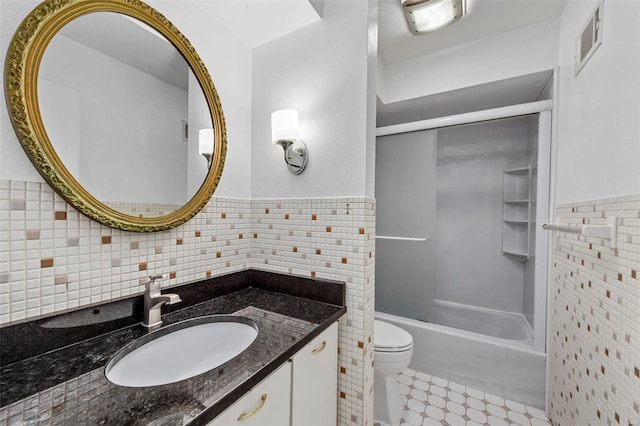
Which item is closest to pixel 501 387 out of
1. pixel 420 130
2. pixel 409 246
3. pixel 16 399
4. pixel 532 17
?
pixel 409 246

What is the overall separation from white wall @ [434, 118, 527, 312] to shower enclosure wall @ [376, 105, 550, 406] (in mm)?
10

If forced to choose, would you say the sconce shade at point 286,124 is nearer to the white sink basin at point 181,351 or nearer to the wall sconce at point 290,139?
the wall sconce at point 290,139

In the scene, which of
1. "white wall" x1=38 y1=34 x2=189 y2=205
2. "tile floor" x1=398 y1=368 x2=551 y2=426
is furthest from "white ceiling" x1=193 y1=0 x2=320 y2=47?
"tile floor" x1=398 y1=368 x2=551 y2=426

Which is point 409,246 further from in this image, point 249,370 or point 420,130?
point 249,370

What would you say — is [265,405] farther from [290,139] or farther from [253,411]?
[290,139]

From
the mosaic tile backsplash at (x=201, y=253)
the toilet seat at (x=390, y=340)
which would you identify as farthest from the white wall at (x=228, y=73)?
the toilet seat at (x=390, y=340)

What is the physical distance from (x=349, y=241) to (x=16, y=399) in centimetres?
105

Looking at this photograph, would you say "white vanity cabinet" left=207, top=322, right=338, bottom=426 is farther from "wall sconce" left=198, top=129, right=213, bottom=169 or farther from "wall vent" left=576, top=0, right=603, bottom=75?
"wall vent" left=576, top=0, right=603, bottom=75

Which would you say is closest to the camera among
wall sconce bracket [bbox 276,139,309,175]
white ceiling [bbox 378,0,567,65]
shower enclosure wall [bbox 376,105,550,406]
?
wall sconce bracket [bbox 276,139,309,175]

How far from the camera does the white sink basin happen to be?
0.77m

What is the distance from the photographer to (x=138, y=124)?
982 mm

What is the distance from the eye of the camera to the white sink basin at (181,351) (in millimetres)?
772

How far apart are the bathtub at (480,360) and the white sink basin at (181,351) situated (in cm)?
149

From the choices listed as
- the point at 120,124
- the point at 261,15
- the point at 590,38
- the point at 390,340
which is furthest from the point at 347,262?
the point at 590,38
